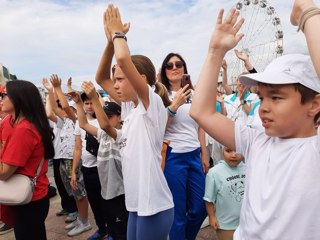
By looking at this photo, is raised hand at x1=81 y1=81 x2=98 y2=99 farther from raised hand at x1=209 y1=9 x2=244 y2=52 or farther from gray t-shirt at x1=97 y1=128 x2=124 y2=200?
raised hand at x1=209 y1=9 x2=244 y2=52

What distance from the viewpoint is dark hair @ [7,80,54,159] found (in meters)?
2.19

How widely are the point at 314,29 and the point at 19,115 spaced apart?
200cm

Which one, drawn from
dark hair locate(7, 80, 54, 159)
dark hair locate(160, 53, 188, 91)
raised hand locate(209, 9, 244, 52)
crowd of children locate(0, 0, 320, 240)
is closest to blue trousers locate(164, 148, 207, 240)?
crowd of children locate(0, 0, 320, 240)

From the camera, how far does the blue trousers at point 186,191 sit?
260 centimetres

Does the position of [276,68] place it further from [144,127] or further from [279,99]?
[144,127]

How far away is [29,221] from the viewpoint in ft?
7.01

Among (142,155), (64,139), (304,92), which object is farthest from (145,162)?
(64,139)

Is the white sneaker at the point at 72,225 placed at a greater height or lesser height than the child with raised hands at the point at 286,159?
lesser

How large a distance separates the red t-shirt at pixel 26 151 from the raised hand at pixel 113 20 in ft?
3.15

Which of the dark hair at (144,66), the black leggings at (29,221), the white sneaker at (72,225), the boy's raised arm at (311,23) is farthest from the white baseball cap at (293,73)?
the white sneaker at (72,225)

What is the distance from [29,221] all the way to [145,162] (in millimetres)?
1071

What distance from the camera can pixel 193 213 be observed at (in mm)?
2682

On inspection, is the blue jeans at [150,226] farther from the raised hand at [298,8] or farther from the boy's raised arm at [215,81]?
the raised hand at [298,8]

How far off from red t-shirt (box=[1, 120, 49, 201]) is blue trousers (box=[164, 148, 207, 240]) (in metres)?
1.04
